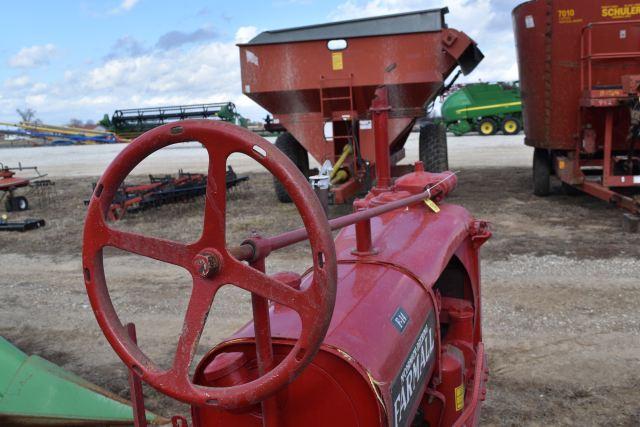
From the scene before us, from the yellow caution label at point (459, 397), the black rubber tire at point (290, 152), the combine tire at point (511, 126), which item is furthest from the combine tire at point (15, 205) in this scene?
the combine tire at point (511, 126)

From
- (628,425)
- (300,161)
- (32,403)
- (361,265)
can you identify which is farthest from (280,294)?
(300,161)

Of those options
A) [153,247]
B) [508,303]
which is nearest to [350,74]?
[508,303]

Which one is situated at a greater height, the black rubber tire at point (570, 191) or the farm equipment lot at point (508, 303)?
the black rubber tire at point (570, 191)

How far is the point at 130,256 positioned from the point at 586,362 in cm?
500

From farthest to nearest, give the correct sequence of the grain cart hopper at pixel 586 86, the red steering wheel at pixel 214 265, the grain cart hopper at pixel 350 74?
the grain cart hopper at pixel 350 74 < the grain cart hopper at pixel 586 86 < the red steering wheel at pixel 214 265

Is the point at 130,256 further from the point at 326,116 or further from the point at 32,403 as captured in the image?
the point at 32,403

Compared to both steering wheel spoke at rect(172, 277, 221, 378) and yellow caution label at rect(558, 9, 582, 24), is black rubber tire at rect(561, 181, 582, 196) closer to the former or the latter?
yellow caution label at rect(558, 9, 582, 24)

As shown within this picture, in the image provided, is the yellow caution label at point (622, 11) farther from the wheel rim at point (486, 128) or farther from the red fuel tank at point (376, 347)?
the wheel rim at point (486, 128)

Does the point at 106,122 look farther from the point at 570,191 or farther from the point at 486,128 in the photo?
the point at 486,128

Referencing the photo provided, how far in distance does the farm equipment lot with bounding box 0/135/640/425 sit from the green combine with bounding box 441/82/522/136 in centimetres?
1447

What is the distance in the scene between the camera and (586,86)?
712cm

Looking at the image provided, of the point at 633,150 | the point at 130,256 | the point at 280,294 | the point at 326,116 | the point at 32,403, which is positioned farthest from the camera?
the point at 326,116

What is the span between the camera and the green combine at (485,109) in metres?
22.0

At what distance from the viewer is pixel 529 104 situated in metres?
8.20
